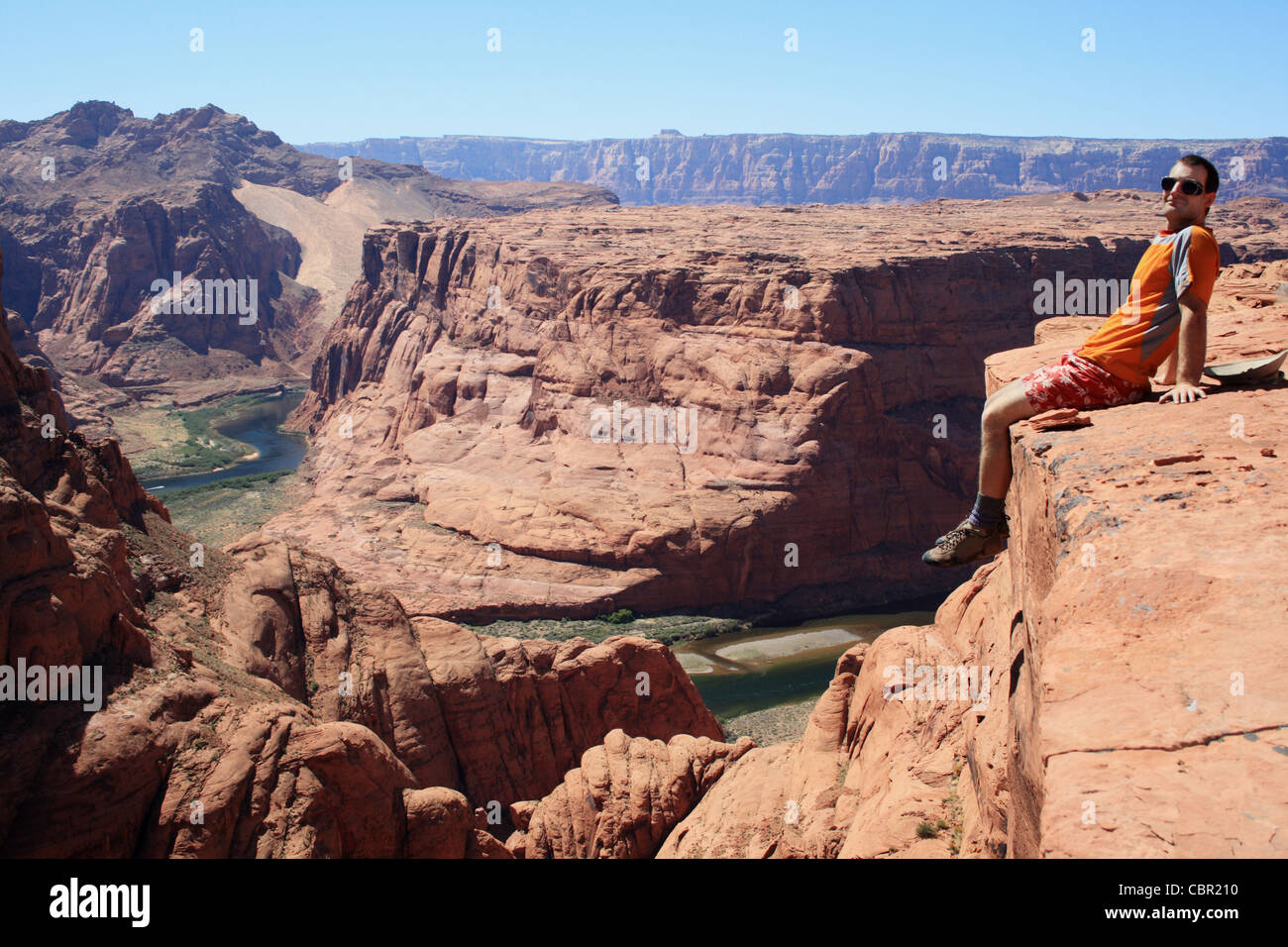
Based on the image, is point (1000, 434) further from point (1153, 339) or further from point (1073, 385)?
point (1153, 339)

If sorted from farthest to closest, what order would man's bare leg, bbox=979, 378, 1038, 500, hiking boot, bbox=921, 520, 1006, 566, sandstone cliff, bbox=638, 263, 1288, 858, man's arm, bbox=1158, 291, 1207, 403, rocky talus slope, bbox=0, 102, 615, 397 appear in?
rocky talus slope, bbox=0, 102, 615, 397 → hiking boot, bbox=921, 520, 1006, 566 → man's bare leg, bbox=979, 378, 1038, 500 → man's arm, bbox=1158, 291, 1207, 403 → sandstone cliff, bbox=638, 263, 1288, 858

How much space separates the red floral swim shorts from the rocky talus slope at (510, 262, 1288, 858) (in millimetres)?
206

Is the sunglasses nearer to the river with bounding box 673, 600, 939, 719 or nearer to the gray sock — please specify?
the gray sock

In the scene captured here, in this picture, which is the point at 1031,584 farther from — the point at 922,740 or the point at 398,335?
the point at 398,335

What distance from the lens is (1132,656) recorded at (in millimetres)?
5492

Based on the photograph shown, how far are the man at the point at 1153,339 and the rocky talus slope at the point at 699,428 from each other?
3961 centimetres

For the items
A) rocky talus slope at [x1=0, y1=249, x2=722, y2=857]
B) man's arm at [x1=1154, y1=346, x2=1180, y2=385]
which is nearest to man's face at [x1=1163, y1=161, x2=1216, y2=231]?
man's arm at [x1=1154, y1=346, x2=1180, y2=385]

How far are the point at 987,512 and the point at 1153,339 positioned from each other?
205 cm

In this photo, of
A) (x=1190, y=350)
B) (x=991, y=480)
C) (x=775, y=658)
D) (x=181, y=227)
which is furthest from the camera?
(x=181, y=227)

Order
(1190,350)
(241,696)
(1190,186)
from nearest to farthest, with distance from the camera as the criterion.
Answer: (1190,350) → (1190,186) → (241,696)

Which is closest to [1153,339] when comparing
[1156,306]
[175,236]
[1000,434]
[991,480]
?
[1156,306]

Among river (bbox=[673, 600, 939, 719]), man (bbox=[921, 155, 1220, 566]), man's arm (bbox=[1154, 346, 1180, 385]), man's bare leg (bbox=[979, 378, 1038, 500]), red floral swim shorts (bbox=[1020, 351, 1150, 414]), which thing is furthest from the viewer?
river (bbox=[673, 600, 939, 719])

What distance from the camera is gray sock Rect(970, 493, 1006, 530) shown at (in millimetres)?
9367

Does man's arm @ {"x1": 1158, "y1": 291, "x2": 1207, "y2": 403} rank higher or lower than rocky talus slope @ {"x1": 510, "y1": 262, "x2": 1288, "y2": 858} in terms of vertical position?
higher
